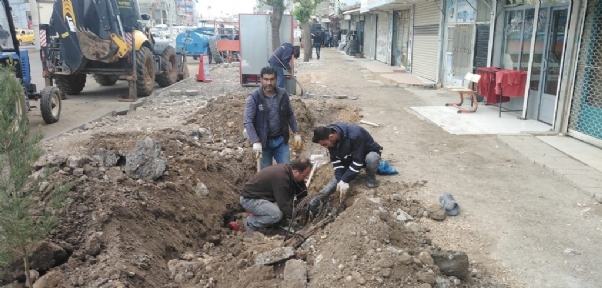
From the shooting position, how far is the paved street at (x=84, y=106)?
9.28 m

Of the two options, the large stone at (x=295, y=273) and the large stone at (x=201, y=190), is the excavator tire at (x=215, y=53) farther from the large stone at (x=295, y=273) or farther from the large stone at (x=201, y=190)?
the large stone at (x=295, y=273)

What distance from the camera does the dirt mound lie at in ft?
11.9

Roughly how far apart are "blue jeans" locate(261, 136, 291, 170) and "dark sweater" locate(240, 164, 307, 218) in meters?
0.68

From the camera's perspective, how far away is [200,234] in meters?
5.25

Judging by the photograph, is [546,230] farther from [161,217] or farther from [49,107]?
[49,107]

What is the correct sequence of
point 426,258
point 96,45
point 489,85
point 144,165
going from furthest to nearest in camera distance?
point 96,45 < point 489,85 < point 144,165 < point 426,258

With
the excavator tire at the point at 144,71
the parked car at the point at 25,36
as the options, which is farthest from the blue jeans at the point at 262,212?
the parked car at the point at 25,36

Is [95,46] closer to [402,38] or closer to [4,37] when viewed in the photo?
[4,37]

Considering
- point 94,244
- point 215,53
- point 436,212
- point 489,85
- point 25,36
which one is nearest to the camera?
point 94,244

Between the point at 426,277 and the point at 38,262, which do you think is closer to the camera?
the point at 426,277

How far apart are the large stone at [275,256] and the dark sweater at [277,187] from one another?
1.00 meters

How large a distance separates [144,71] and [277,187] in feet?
29.1

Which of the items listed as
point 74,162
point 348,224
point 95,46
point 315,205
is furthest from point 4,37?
point 348,224

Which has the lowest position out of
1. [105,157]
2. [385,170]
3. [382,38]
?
[385,170]
